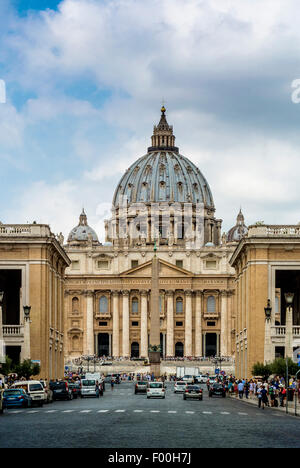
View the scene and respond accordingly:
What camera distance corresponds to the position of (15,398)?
51.2 meters

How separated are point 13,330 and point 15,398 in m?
34.9

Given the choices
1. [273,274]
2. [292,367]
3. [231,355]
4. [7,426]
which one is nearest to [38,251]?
[273,274]

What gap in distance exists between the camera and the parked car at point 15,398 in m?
51.0

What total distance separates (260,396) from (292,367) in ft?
29.9

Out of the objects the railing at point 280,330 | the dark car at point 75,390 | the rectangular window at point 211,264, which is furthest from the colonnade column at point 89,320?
the dark car at point 75,390

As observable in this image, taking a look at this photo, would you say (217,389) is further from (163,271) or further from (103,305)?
(103,305)

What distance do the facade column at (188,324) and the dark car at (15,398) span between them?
141 m

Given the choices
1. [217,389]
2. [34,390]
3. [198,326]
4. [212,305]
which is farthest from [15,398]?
[212,305]

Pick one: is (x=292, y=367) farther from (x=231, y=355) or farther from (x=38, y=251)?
(x=231, y=355)

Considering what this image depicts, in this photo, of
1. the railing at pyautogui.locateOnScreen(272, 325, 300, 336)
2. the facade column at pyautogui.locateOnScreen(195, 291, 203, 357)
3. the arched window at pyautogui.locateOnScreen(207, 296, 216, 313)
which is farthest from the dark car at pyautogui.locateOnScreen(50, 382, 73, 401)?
the arched window at pyautogui.locateOnScreen(207, 296, 216, 313)

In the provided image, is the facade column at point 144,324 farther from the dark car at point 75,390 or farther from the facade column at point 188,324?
the dark car at point 75,390

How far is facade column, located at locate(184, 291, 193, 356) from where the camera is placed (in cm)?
19250

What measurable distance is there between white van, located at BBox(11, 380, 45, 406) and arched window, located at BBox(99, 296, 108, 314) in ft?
458

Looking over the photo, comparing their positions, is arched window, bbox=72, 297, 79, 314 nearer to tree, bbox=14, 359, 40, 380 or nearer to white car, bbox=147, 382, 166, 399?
tree, bbox=14, 359, 40, 380
